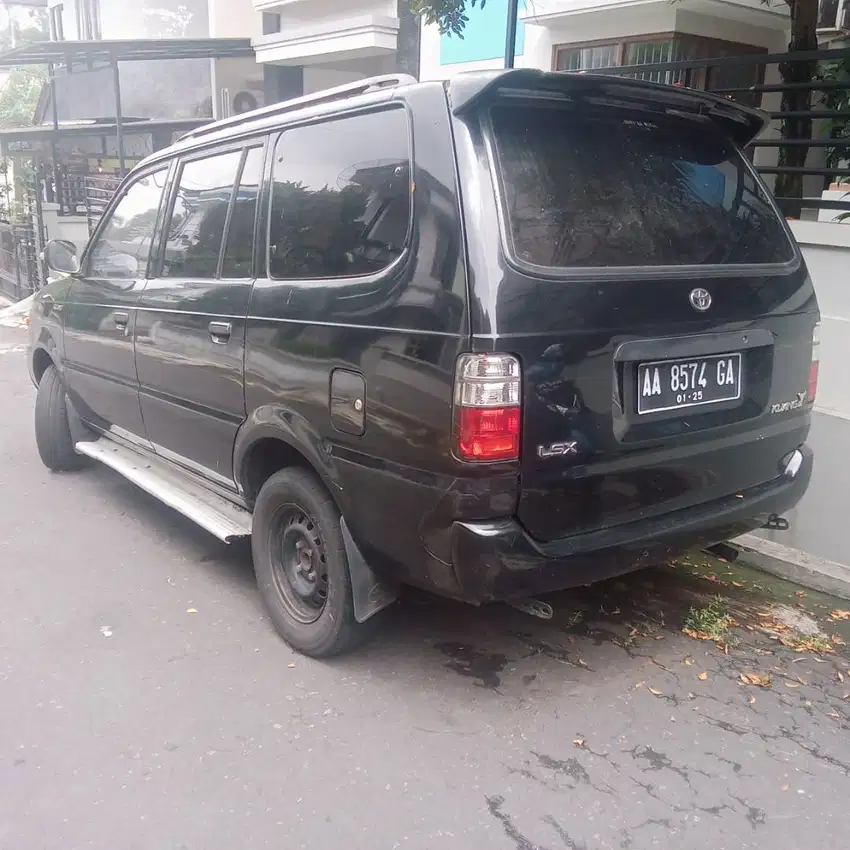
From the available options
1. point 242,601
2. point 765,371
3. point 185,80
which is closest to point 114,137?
point 185,80

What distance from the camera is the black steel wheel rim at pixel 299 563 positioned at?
3.32 meters

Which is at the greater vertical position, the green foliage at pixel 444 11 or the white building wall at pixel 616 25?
the white building wall at pixel 616 25

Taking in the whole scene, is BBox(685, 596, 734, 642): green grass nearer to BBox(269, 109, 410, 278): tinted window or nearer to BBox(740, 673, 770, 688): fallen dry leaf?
BBox(740, 673, 770, 688): fallen dry leaf

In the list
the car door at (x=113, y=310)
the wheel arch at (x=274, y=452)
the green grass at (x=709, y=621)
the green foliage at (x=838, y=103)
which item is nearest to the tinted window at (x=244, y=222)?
the wheel arch at (x=274, y=452)

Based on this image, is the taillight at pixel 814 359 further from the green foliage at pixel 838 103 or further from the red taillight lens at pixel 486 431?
the green foliage at pixel 838 103

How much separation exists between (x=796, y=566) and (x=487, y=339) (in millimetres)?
2599

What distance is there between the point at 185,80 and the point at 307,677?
54.8 feet

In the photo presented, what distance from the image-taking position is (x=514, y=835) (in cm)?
244

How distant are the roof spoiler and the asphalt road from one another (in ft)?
6.77

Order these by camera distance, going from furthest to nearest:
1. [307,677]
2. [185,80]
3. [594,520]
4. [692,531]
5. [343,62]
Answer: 1. [185,80]
2. [343,62]
3. [307,677]
4. [692,531]
5. [594,520]

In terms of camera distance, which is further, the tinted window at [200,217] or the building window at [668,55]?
the building window at [668,55]

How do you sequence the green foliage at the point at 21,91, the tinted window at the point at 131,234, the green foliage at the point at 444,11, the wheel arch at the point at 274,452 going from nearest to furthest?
the wheel arch at the point at 274,452 → the tinted window at the point at 131,234 → the green foliage at the point at 444,11 → the green foliage at the point at 21,91

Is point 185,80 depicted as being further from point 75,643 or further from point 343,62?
point 75,643

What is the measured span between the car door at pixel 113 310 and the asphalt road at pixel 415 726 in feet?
3.45
